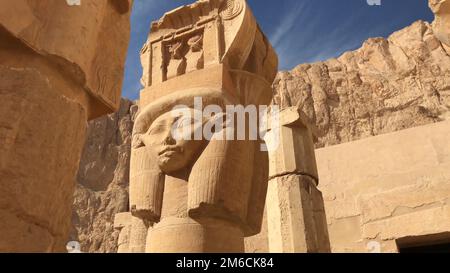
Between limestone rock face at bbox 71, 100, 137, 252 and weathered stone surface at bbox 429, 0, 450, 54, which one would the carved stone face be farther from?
limestone rock face at bbox 71, 100, 137, 252

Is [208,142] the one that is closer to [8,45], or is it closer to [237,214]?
[237,214]

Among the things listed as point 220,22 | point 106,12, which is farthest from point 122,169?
point 106,12

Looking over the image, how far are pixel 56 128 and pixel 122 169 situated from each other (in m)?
20.7

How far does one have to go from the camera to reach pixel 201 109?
11.6 feet

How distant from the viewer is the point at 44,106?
1.51 m

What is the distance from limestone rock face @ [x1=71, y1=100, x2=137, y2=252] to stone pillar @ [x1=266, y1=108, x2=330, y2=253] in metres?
15.0

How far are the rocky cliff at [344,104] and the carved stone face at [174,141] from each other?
16.8 m

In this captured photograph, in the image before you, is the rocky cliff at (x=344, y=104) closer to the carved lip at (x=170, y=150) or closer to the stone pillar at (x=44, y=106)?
the carved lip at (x=170, y=150)

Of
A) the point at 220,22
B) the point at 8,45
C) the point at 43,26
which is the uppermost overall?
the point at 220,22

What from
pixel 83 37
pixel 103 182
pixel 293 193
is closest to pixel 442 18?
pixel 83 37

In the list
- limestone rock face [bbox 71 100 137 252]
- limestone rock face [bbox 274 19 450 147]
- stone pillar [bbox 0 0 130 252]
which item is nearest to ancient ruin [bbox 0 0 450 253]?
stone pillar [bbox 0 0 130 252]

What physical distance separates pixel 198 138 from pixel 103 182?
19350 mm

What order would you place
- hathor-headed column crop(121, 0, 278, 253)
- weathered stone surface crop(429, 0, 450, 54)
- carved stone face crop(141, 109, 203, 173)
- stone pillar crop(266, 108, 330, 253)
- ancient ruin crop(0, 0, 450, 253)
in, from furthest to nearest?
stone pillar crop(266, 108, 330, 253) → carved stone face crop(141, 109, 203, 173) → hathor-headed column crop(121, 0, 278, 253) → weathered stone surface crop(429, 0, 450, 54) → ancient ruin crop(0, 0, 450, 253)

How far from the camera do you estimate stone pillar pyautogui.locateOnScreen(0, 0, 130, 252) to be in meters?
1.38
